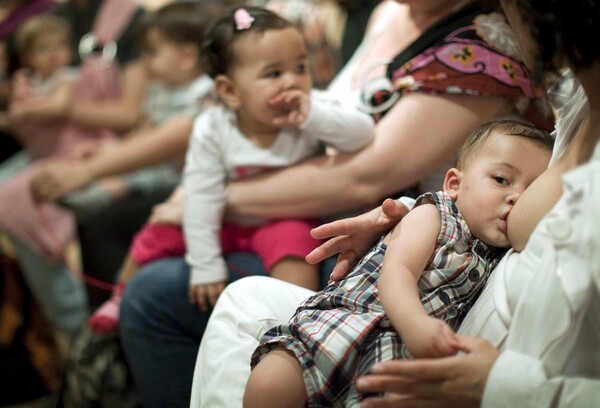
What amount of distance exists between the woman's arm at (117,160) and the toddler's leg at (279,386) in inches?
45.1

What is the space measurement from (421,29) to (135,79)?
3.65 feet

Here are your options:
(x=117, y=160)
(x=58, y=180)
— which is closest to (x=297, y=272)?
(x=117, y=160)

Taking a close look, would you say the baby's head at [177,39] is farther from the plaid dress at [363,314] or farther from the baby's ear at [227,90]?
the plaid dress at [363,314]

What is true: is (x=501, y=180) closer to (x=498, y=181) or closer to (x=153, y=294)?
(x=498, y=181)

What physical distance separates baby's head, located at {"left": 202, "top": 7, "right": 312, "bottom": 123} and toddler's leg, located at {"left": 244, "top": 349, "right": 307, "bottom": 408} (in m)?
0.48

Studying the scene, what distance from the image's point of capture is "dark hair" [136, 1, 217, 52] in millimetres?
1915

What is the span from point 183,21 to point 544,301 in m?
1.47

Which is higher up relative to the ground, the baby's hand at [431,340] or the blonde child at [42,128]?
the baby's hand at [431,340]

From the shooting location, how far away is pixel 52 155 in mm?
2145

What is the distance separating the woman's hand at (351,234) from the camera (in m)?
0.86

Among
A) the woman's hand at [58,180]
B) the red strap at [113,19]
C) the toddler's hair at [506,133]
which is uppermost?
the toddler's hair at [506,133]

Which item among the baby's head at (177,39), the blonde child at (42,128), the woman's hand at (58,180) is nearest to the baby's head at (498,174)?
the baby's head at (177,39)

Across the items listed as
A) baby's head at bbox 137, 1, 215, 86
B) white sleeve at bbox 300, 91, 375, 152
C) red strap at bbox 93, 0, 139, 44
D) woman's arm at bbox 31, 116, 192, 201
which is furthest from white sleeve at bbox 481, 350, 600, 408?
red strap at bbox 93, 0, 139, 44

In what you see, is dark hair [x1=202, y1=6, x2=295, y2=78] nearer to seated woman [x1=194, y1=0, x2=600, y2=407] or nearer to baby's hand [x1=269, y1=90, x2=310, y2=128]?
baby's hand [x1=269, y1=90, x2=310, y2=128]
